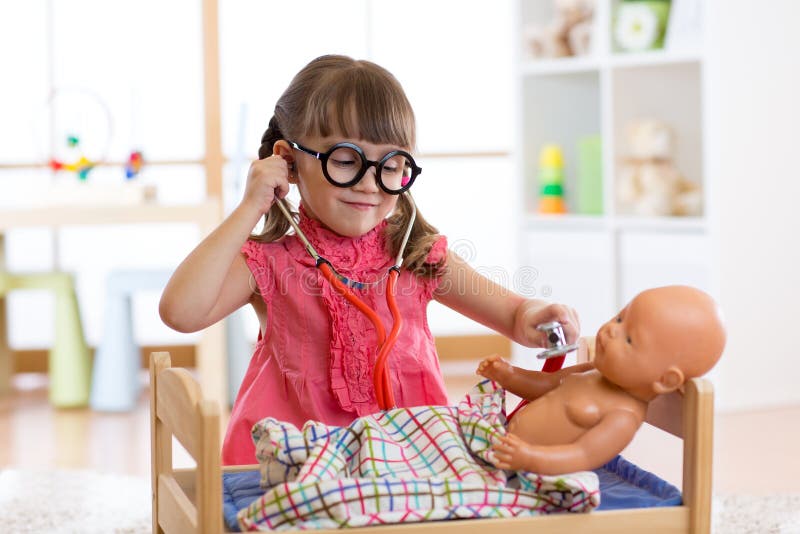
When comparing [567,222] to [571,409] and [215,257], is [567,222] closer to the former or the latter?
[215,257]

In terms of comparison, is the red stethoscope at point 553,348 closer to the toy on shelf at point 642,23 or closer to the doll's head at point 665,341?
the doll's head at point 665,341

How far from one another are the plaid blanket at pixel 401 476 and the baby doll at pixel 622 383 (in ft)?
0.08

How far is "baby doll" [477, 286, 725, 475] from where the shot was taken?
0.96 meters

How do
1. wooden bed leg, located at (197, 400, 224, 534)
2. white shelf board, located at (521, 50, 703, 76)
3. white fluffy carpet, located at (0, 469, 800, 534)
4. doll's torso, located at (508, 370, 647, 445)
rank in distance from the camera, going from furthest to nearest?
1. white shelf board, located at (521, 50, 703, 76)
2. white fluffy carpet, located at (0, 469, 800, 534)
3. doll's torso, located at (508, 370, 647, 445)
4. wooden bed leg, located at (197, 400, 224, 534)

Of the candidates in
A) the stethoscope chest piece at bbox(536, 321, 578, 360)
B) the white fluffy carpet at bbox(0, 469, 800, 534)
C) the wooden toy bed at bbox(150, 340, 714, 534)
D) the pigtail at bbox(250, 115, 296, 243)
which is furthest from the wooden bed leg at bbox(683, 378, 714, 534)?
the white fluffy carpet at bbox(0, 469, 800, 534)

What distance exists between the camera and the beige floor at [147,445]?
212cm

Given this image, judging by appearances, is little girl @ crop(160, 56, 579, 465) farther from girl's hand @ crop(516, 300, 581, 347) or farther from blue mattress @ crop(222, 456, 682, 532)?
blue mattress @ crop(222, 456, 682, 532)

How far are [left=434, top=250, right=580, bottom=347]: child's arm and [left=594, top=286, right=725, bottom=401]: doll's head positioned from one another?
0.19m

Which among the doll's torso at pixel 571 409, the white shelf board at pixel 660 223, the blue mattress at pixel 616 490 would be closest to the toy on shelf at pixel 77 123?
the white shelf board at pixel 660 223

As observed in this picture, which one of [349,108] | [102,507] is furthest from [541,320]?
[102,507]

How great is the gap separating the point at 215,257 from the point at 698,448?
0.56 meters

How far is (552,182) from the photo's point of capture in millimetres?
3139

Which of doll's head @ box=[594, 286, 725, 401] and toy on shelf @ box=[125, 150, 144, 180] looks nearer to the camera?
doll's head @ box=[594, 286, 725, 401]

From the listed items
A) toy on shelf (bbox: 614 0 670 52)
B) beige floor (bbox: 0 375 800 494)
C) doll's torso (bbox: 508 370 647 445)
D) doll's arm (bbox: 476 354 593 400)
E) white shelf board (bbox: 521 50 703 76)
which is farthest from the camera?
toy on shelf (bbox: 614 0 670 52)
